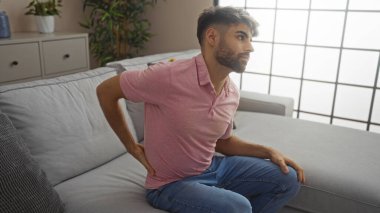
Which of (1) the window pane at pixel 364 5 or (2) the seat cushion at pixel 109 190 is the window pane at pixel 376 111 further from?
(2) the seat cushion at pixel 109 190

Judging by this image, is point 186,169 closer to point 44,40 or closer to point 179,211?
point 179,211

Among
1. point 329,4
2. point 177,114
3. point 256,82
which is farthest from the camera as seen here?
point 256,82

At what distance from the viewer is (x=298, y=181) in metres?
1.24

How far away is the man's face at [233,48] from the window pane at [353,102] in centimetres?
188

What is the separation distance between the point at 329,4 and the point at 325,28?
0.59ft

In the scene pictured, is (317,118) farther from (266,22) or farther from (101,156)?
(101,156)

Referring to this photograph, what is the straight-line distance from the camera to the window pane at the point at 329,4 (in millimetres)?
2533

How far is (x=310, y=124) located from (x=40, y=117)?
1.48 metres

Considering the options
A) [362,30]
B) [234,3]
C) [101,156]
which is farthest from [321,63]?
[101,156]

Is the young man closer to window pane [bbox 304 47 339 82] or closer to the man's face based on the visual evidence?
the man's face

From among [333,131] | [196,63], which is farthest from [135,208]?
[333,131]

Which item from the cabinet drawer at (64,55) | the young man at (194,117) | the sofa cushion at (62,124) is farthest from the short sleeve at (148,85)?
the cabinet drawer at (64,55)

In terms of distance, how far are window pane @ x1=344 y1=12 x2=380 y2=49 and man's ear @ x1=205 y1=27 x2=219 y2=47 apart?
6.09 ft

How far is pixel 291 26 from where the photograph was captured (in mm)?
2781
